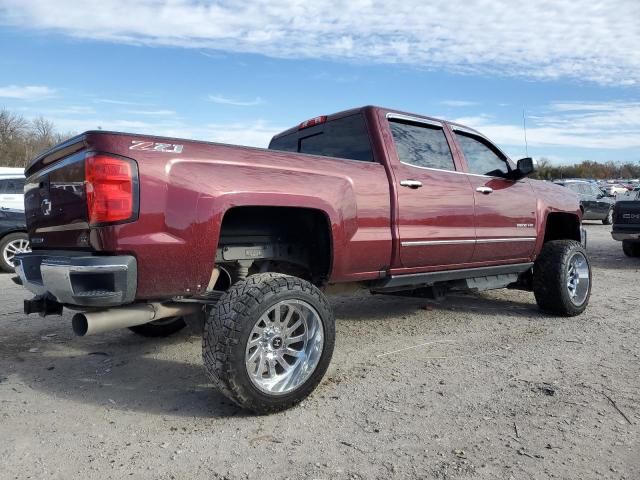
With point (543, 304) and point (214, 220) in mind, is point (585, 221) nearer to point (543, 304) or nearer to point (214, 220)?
point (543, 304)

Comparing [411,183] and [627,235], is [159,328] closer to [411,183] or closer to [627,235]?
[411,183]

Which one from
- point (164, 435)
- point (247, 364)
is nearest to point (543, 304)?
point (247, 364)

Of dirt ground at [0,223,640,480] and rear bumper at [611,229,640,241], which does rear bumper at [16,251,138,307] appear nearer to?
dirt ground at [0,223,640,480]

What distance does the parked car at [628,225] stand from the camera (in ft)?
34.2

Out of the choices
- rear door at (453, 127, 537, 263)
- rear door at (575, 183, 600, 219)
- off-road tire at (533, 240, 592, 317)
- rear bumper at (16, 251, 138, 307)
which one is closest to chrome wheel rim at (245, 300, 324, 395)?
rear bumper at (16, 251, 138, 307)

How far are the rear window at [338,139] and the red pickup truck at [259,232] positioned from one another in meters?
0.02

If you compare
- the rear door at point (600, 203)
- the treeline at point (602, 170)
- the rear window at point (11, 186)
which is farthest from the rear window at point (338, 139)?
the treeline at point (602, 170)

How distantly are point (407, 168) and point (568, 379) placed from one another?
190cm

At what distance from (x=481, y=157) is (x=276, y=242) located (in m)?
2.54

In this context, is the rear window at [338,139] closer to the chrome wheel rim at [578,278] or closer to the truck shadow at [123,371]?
the truck shadow at [123,371]

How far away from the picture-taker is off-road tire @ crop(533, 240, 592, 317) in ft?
17.6

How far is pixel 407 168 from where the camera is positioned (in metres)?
4.16

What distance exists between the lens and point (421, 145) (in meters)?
4.52

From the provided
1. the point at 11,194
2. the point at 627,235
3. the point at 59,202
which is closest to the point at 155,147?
the point at 59,202
